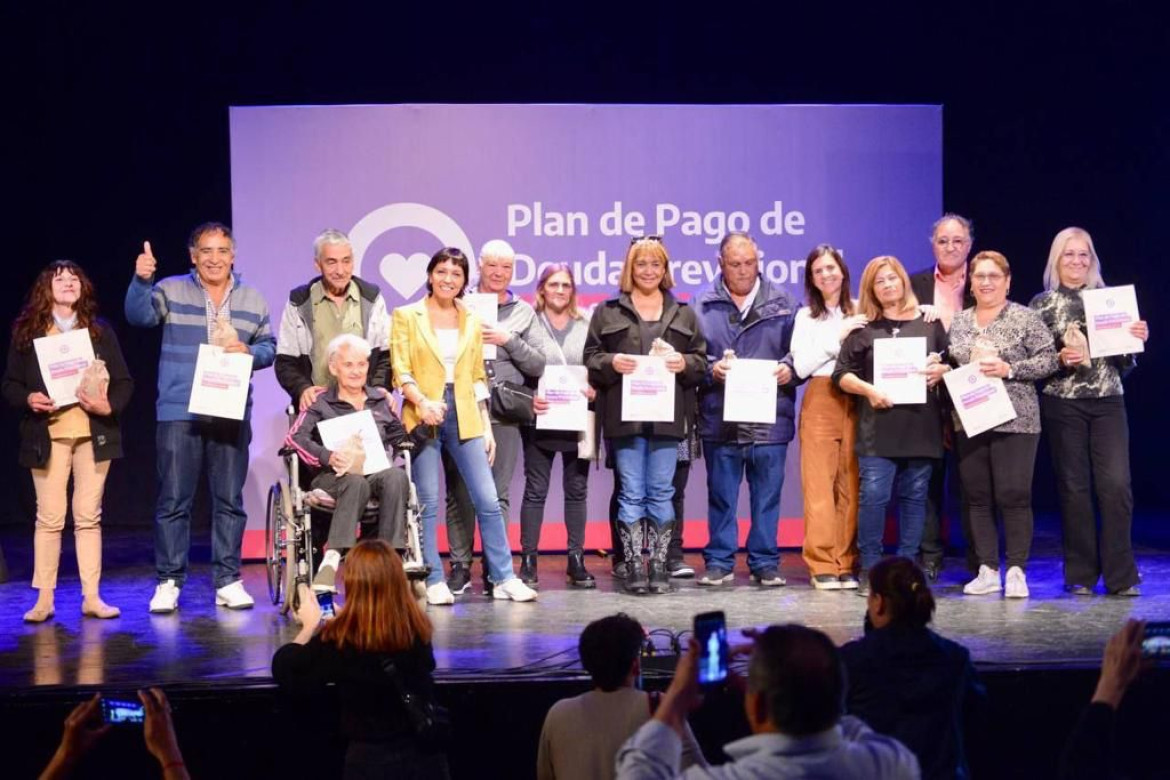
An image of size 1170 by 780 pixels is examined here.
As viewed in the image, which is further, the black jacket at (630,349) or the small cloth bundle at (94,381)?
the black jacket at (630,349)

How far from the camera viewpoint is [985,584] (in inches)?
264

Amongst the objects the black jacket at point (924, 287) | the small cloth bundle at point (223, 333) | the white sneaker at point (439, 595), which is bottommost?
the white sneaker at point (439, 595)

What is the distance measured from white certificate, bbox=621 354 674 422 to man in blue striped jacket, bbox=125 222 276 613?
165 centimetres

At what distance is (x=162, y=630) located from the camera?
6.08 meters

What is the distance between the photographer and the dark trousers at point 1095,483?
6641mm

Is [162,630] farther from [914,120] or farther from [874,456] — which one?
[914,120]

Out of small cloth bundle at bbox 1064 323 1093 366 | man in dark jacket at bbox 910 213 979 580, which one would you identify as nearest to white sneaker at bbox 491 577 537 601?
man in dark jacket at bbox 910 213 979 580

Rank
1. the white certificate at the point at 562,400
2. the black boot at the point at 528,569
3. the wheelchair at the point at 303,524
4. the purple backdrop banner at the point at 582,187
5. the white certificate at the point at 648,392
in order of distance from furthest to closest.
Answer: the purple backdrop banner at the point at 582,187 < the black boot at the point at 528,569 < the white certificate at the point at 562,400 < the white certificate at the point at 648,392 < the wheelchair at the point at 303,524

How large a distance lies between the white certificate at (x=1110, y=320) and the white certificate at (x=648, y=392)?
6.15 feet

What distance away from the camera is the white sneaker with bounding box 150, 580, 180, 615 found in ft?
21.3

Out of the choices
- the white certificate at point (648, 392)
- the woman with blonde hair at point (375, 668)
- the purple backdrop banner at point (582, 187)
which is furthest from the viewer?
the purple backdrop banner at point (582, 187)

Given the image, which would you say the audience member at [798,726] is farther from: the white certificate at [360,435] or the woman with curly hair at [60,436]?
the woman with curly hair at [60,436]

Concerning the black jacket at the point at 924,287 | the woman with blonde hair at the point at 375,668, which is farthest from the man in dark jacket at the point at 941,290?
the woman with blonde hair at the point at 375,668

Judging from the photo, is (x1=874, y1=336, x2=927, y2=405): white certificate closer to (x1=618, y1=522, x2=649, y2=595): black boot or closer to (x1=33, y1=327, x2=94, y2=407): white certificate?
(x1=618, y1=522, x2=649, y2=595): black boot
